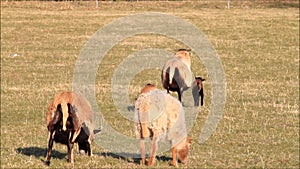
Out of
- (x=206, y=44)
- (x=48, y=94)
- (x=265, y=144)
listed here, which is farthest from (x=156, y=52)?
(x=265, y=144)

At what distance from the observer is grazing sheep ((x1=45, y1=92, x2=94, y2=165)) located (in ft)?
31.7

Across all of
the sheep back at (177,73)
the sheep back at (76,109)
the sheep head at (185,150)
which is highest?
the sheep back at (76,109)

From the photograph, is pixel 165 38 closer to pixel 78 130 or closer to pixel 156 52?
pixel 156 52

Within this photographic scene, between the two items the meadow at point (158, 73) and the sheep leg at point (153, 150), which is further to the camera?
the meadow at point (158, 73)

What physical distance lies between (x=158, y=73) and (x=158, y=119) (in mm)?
13696

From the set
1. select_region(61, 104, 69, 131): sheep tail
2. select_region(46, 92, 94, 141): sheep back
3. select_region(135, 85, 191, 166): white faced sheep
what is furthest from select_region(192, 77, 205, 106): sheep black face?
select_region(61, 104, 69, 131): sheep tail

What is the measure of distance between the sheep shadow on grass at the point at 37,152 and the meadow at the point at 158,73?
16 millimetres

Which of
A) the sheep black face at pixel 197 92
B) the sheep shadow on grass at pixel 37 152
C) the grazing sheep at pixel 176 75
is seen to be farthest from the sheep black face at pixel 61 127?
the sheep black face at pixel 197 92

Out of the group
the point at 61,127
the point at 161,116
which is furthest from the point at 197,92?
the point at 61,127

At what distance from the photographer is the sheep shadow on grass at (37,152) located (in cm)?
1133

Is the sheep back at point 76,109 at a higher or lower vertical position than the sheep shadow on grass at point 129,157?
higher

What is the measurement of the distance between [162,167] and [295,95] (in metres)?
9.52

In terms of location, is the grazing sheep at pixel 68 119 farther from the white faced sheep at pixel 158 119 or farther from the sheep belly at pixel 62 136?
the white faced sheep at pixel 158 119

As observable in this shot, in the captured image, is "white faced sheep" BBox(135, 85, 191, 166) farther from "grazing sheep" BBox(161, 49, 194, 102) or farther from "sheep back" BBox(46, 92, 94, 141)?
"grazing sheep" BBox(161, 49, 194, 102)
